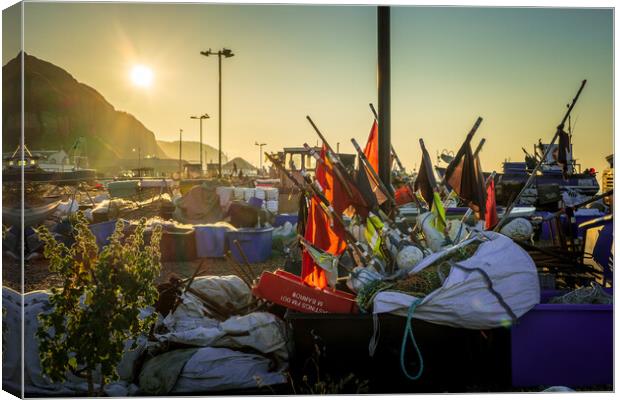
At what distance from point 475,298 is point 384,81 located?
6.25 feet

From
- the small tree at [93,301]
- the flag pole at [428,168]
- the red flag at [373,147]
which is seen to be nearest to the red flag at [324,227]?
the red flag at [373,147]

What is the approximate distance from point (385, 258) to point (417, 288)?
21.8 inches

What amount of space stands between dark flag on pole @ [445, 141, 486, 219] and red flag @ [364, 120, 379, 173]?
0.63 meters

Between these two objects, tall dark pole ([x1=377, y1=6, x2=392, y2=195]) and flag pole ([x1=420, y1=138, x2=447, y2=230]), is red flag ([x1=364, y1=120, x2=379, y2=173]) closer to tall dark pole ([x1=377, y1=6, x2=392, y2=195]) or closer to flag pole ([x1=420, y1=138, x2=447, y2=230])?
tall dark pole ([x1=377, y1=6, x2=392, y2=195])

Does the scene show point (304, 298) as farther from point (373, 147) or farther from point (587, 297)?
point (587, 297)

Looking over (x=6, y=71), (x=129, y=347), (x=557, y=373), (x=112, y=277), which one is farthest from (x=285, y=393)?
(x=6, y=71)

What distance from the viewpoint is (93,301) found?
375 cm

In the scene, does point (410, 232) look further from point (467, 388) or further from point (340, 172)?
point (467, 388)

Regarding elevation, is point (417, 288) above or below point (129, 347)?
above

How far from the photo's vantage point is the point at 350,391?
13.7 ft

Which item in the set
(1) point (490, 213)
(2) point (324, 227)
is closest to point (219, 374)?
(2) point (324, 227)

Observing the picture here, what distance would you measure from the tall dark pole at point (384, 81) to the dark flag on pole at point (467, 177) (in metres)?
0.58

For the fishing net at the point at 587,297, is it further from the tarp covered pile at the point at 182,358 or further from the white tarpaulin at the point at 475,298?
the tarp covered pile at the point at 182,358

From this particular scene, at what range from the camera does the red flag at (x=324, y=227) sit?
198 inches
